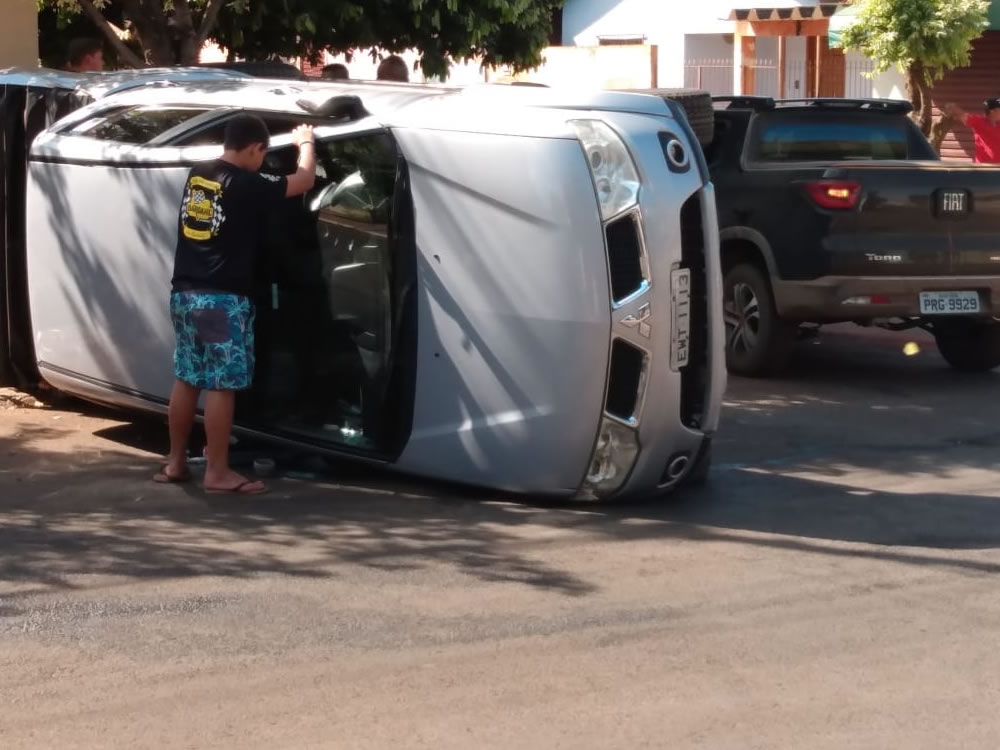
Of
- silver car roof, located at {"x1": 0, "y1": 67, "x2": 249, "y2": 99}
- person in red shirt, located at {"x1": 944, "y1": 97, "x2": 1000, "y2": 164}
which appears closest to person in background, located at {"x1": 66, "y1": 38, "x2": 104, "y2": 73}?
silver car roof, located at {"x1": 0, "y1": 67, "x2": 249, "y2": 99}

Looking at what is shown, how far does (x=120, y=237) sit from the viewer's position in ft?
25.7

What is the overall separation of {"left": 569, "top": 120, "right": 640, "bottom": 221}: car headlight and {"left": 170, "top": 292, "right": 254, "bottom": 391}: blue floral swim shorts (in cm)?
167

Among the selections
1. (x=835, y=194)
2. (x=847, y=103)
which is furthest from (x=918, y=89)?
(x=835, y=194)

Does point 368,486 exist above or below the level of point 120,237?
below

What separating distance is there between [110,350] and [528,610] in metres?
3.18

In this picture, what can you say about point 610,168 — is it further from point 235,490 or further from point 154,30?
point 154,30

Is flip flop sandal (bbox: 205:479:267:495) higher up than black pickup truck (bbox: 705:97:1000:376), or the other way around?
black pickup truck (bbox: 705:97:1000:376)

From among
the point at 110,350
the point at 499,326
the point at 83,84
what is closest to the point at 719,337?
the point at 499,326

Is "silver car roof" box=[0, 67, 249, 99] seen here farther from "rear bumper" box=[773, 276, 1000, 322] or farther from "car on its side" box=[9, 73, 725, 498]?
"rear bumper" box=[773, 276, 1000, 322]

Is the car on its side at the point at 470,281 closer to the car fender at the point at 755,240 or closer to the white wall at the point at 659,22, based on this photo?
the car fender at the point at 755,240

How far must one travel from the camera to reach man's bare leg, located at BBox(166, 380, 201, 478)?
23.9ft

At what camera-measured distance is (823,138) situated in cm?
1126

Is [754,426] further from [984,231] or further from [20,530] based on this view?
[20,530]

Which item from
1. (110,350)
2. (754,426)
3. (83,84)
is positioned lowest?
(754,426)
